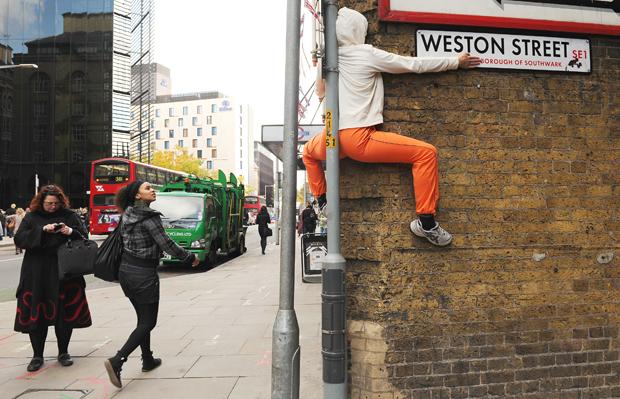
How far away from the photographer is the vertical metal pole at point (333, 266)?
10.2 ft

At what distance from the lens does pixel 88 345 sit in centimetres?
582

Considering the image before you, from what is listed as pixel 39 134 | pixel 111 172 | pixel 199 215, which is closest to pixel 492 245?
pixel 199 215

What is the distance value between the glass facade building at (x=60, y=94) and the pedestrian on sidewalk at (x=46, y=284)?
1664 inches

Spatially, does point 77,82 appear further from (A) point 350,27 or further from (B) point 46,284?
(A) point 350,27

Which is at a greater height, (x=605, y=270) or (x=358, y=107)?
(x=358, y=107)

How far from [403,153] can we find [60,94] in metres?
48.2

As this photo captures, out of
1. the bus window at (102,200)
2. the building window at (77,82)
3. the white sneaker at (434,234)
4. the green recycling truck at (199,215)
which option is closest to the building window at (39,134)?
the building window at (77,82)

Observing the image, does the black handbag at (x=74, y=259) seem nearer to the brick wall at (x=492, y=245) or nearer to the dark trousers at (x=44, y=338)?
the dark trousers at (x=44, y=338)

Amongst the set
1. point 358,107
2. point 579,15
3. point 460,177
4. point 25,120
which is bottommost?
point 460,177

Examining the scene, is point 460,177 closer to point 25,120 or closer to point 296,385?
point 296,385

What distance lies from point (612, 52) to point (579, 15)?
40 centimetres

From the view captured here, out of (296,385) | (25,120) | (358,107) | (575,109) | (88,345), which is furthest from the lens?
(25,120)

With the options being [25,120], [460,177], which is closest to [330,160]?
[460,177]

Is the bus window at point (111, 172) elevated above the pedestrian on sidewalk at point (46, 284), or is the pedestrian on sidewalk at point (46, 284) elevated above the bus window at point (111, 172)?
the bus window at point (111, 172)
